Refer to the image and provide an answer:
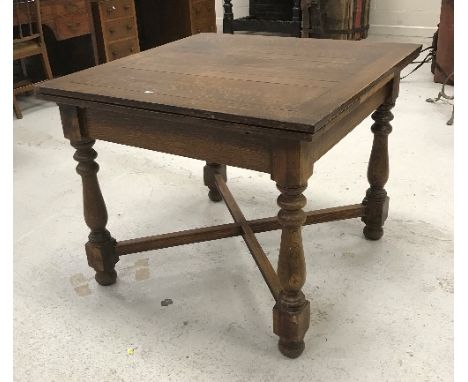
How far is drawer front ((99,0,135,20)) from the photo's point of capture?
13.2ft

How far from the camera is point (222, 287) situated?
1782 mm

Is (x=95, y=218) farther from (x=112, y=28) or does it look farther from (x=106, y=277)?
(x=112, y=28)

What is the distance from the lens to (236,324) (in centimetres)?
161

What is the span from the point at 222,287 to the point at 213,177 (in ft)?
2.02

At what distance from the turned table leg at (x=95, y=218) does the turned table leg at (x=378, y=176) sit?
36.5 inches

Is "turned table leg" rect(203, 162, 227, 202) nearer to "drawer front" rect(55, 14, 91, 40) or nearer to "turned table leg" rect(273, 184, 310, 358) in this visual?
"turned table leg" rect(273, 184, 310, 358)

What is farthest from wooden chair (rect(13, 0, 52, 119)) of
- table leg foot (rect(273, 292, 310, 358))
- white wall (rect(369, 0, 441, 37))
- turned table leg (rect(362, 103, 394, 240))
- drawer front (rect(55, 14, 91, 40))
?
white wall (rect(369, 0, 441, 37))

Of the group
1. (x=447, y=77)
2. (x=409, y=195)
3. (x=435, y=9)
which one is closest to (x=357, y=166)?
(x=409, y=195)

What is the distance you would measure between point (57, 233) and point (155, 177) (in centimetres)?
61

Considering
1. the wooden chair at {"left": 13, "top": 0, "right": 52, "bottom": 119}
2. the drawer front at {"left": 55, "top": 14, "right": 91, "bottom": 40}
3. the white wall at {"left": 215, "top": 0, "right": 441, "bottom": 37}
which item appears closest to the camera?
the wooden chair at {"left": 13, "top": 0, "right": 52, "bottom": 119}

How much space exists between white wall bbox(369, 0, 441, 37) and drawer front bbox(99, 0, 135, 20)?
2.55 meters

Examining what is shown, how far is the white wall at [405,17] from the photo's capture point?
5.12 metres

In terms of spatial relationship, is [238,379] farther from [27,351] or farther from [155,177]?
[155,177]

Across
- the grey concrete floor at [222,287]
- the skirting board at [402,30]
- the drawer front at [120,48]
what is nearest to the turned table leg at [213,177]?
the grey concrete floor at [222,287]
